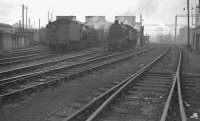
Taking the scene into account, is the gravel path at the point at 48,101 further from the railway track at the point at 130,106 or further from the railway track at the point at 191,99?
the railway track at the point at 191,99

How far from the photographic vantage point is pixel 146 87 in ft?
28.8

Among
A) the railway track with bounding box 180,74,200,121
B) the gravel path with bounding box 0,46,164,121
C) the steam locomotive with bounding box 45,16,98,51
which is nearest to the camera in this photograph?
the gravel path with bounding box 0,46,164,121

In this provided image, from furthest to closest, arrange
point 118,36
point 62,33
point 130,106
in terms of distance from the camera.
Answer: point 118,36 < point 62,33 < point 130,106

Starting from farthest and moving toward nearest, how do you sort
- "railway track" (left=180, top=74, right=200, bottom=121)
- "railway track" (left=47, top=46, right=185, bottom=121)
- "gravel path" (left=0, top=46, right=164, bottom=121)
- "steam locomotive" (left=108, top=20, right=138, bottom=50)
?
"steam locomotive" (left=108, top=20, right=138, bottom=50), "railway track" (left=180, top=74, right=200, bottom=121), "gravel path" (left=0, top=46, right=164, bottom=121), "railway track" (left=47, top=46, right=185, bottom=121)

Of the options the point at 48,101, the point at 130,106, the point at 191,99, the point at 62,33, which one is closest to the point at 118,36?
the point at 62,33

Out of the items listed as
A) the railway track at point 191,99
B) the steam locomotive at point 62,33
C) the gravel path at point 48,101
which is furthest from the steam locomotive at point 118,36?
the gravel path at point 48,101

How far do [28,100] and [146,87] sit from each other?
418 cm

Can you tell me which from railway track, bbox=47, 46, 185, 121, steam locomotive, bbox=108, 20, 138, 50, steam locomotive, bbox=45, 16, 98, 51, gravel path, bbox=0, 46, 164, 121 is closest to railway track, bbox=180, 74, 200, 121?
railway track, bbox=47, 46, 185, 121

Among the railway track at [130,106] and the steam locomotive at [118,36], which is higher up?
the steam locomotive at [118,36]

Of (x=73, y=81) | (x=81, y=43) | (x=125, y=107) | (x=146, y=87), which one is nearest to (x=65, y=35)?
(x=81, y=43)

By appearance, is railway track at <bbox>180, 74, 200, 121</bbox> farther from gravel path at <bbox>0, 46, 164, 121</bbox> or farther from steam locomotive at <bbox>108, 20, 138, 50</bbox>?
steam locomotive at <bbox>108, 20, 138, 50</bbox>

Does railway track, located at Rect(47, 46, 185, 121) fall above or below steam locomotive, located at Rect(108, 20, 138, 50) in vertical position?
below

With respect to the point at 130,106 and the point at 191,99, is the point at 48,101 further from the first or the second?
the point at 191,99

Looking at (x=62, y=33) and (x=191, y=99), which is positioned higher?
(x=62, y=33)
